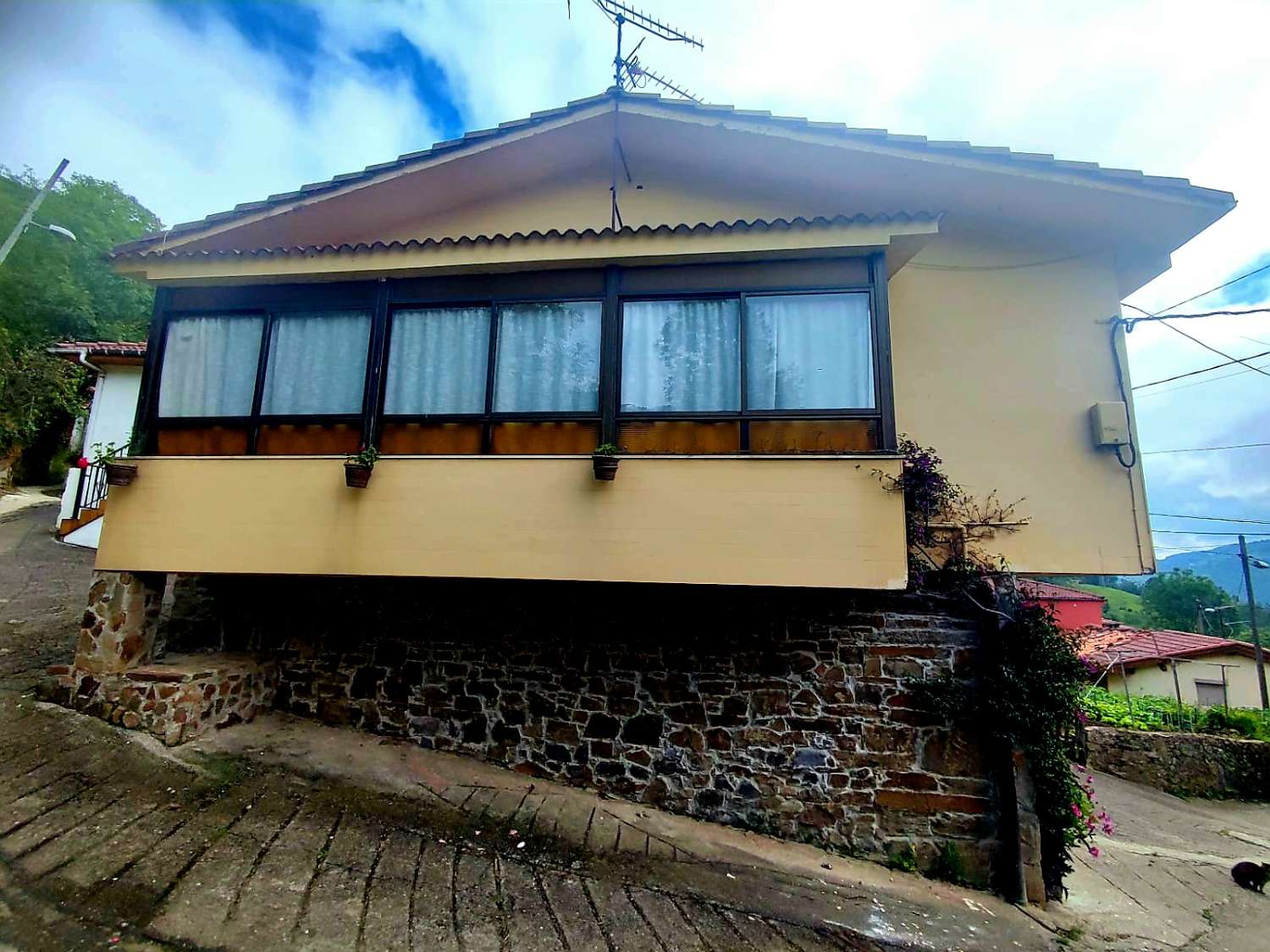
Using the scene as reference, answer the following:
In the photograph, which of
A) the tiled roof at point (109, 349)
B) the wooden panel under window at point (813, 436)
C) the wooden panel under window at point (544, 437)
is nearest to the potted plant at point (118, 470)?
the wooden panel under window at point (544, 437)

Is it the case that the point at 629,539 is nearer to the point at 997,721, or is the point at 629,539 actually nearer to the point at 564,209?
the point at 997,721

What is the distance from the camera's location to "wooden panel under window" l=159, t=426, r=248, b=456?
5.44m

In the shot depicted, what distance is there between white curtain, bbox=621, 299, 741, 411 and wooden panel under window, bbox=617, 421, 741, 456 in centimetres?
15

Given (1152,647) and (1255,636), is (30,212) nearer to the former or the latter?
(1152,647)

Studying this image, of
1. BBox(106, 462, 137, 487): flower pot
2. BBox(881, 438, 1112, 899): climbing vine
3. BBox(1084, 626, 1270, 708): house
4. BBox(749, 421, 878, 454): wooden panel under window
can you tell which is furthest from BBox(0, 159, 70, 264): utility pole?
BBox(1084, 626, 1270, 708): house

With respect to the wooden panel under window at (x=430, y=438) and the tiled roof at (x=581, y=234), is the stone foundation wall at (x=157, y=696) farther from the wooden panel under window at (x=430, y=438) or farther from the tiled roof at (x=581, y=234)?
the tiled roof at (x=581, y=234)

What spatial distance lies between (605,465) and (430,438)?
1.79 meters

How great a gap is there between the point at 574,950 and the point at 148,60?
8.18 metres

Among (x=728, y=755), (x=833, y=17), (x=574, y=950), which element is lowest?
(x=574, y=950)

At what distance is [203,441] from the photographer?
5.50m

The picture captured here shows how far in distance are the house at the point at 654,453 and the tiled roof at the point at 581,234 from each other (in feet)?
0.12

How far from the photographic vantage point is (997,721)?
5227 mm

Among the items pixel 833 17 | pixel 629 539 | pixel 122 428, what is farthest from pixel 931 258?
pixel 122 428

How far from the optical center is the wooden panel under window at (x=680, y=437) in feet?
16.0
